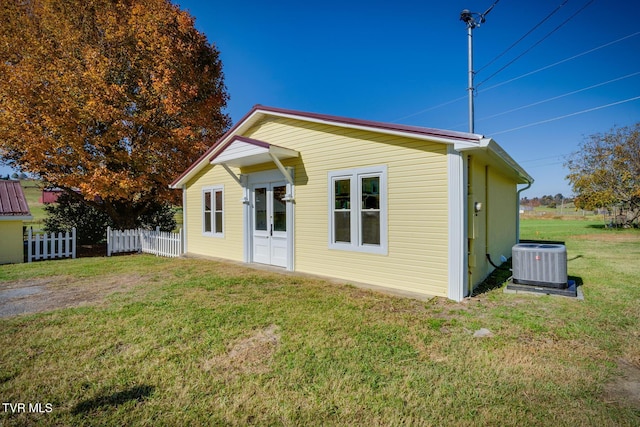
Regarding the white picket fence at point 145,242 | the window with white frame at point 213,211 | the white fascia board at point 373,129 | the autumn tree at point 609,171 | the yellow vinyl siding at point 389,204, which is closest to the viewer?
the white fascia board at point 373,129

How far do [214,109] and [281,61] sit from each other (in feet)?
12.9

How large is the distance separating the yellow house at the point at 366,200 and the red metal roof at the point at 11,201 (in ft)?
19.0

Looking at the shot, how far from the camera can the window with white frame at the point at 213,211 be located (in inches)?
406

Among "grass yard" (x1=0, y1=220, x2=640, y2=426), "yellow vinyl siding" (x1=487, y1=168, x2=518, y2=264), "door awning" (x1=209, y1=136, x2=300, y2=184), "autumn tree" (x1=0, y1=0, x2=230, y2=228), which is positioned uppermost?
"autumn tree" (x1=0, y1=0, x2=230, y2=228)

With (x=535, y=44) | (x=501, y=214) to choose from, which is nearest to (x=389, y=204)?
(x=501, y=214)

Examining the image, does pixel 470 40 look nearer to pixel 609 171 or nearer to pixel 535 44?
pixel 535 44

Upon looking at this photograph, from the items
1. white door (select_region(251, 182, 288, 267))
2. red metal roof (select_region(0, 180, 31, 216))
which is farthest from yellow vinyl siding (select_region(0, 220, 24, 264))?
white door (select_region(251, 182, 288, 267))

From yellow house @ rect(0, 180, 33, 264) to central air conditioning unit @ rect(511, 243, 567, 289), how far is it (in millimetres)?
13252

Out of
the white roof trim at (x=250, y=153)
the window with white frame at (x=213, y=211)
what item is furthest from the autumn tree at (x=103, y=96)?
the white roof trim at (x=250, y=153)

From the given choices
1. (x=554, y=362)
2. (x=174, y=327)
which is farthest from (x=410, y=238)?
(x=174, y=327)

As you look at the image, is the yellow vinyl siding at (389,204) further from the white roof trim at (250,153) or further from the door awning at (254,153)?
the white roof trim at (250,153)

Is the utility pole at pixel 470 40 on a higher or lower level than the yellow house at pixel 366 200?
higher

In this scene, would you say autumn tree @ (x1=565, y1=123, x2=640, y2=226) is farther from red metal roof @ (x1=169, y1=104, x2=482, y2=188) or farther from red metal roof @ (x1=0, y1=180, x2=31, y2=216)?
red metal roof @ (x1=0, y1=180, x2=31, y2=216)

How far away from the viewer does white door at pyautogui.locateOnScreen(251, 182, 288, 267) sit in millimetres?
8391
